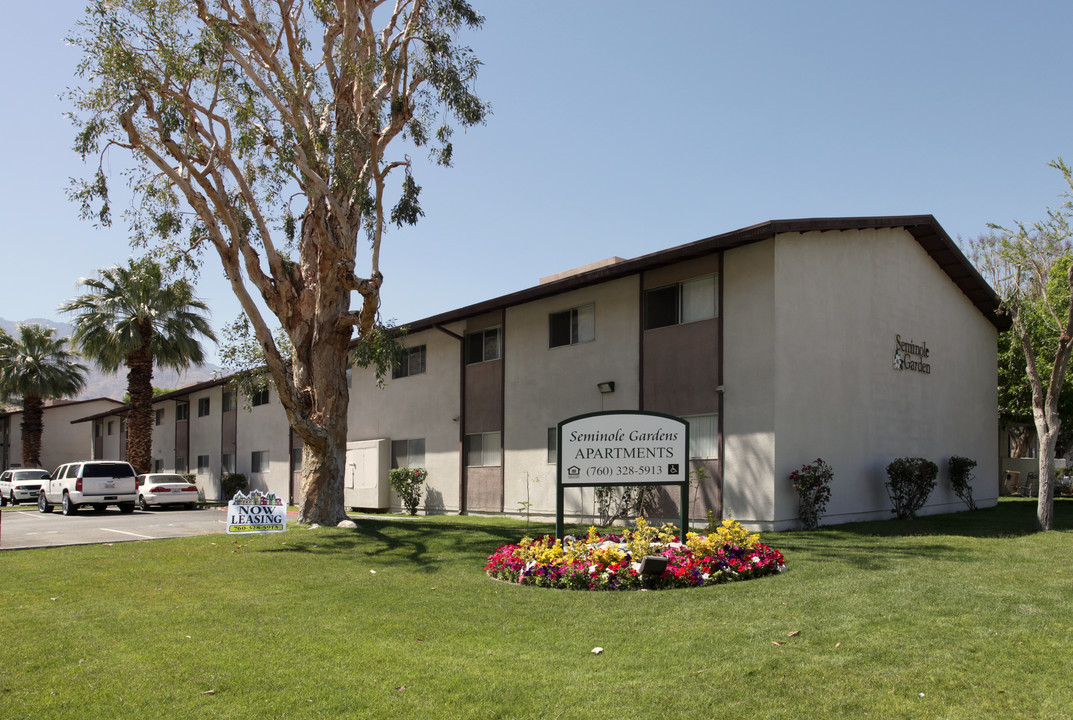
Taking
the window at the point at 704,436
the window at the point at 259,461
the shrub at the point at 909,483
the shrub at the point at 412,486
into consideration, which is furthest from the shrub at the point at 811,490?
the window at the point at 259,461

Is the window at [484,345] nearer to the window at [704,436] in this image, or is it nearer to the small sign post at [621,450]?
the window at [704,436]

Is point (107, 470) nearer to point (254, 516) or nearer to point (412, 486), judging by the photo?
point (412, 486)

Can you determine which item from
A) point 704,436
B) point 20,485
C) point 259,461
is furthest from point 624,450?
point 20,485

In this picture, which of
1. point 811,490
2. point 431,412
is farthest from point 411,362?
point 811,490

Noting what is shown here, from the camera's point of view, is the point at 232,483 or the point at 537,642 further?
the point at 232,483

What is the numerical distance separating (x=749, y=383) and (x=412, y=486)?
450 inches

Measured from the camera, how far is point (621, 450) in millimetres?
11211

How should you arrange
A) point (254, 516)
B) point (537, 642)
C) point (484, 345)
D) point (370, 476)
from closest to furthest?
point (537, 642) < point (254, 516) < point (484, 345) < point (370, 476)

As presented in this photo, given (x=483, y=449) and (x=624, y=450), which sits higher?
(x=624, y=450)

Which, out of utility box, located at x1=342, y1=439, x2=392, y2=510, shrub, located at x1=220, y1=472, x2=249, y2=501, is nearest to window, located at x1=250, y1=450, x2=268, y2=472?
shrub, located at x1=220, y1=472, x2=249, y2=501

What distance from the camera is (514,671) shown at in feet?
20.4

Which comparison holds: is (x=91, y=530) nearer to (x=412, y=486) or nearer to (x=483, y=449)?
(x=412, y=486)

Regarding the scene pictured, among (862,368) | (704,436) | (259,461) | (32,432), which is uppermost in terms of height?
(862,368)

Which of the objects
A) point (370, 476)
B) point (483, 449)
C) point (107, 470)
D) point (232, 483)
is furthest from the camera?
point (232, 483)
